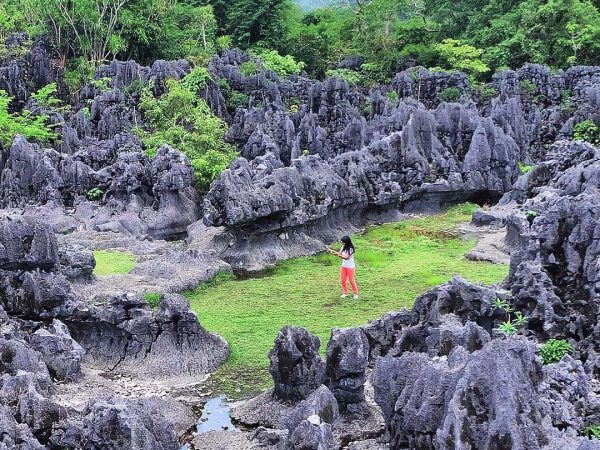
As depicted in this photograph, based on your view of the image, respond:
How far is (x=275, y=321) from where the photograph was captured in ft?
46.0

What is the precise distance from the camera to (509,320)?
10.3 m

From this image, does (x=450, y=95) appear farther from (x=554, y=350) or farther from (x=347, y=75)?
(x=554, y=350)

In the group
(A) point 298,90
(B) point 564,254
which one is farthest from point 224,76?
(B) point 564,254

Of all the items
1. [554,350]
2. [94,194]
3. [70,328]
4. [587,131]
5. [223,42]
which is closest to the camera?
[554,350]

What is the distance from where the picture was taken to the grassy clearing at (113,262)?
17.5 meters

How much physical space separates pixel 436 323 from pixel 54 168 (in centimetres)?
1734

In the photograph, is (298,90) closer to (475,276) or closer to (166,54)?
(166,54)

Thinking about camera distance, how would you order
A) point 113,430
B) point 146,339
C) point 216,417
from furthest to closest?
point 146,339 < point 216,417 < point 113,430

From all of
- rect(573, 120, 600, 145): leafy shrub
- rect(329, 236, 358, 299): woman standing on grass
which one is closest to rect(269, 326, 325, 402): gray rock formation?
rect(329, 236, 358, 299): woman standing on grass

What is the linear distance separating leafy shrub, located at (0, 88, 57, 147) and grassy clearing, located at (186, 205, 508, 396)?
13403 mm

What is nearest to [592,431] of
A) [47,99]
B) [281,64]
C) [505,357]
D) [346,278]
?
[505,357]

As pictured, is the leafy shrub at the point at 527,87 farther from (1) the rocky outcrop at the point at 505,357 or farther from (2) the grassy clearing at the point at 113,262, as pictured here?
(1) the rocky outcrop at the point at 505,357

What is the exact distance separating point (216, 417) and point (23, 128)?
20.2 metres

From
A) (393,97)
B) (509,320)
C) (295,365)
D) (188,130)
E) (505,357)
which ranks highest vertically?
(393,97)
